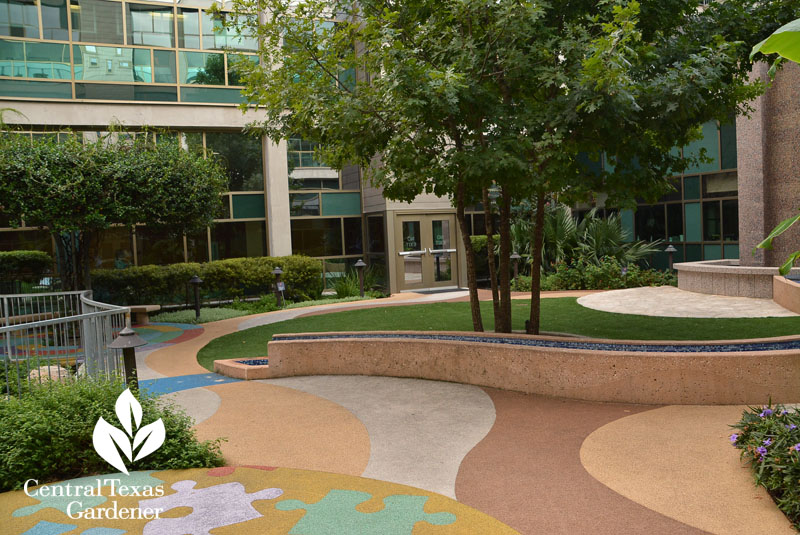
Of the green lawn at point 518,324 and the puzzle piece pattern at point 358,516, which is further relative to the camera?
the green lawn at point 518,324

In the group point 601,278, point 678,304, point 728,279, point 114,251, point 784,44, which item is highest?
point 784,44

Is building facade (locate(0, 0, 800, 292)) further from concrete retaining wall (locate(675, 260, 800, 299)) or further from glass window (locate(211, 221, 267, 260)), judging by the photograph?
concrete retaining wall (locate(675, 260, 800, 299))

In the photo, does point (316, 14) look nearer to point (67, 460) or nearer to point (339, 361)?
point (339, 361)

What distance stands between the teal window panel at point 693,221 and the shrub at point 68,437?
59.6 feet

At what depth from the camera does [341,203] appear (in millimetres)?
23203

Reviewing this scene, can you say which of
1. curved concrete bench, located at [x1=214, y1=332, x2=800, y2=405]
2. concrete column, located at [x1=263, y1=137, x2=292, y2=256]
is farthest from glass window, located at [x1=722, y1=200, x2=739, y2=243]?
concrete column, located at [x1=263, y1=137, x2=292, y2=256]

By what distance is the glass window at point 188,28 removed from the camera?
20.2 m

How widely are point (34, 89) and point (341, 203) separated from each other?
32.2 feet

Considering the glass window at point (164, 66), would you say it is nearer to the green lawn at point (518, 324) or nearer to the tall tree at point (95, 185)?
the tall tree at point (95, 185)

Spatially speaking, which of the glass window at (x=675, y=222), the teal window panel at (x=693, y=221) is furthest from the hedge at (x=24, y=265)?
the teal window panel at (x=693, y=221)

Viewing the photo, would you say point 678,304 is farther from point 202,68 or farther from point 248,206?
point 202,68

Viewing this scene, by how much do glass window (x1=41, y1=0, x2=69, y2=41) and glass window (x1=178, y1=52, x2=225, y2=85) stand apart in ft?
10.5

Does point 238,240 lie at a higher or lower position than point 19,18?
lower

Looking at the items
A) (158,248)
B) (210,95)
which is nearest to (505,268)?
(158,248)
